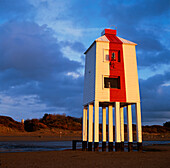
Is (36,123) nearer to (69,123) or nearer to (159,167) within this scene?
(69,123)

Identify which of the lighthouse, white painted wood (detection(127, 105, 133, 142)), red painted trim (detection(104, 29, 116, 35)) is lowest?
white painted wood (detection(127, 105, 133, 142))

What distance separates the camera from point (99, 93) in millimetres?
22156

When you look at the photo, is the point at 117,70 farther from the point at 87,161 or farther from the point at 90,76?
Result: the point at 87,161

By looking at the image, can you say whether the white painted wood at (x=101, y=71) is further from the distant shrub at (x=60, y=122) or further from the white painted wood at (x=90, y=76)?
the distant shrub at (x=60, y=122)

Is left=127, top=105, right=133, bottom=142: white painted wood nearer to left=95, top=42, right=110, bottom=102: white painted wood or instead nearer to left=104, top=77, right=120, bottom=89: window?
left=104, top=77, right=120, bottom=89: window

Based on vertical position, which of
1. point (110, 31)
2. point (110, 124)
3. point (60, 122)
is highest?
point (110, 31)

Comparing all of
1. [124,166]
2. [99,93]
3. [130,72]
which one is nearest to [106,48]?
[130,72]

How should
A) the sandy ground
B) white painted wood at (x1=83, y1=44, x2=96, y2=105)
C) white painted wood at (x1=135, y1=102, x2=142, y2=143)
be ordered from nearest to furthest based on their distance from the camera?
the sandy ground
white painted wood at (x1=135, y1=102, x2=142, y2=143)
white painted wood at (x1=83, y1=44, x2=96, y2=105)

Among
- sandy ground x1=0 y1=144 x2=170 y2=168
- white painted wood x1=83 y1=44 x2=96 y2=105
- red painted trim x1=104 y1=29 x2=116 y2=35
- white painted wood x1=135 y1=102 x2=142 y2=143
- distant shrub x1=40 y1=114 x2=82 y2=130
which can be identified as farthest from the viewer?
distant shrub x1=40 y1=114 x2=82 y2=130

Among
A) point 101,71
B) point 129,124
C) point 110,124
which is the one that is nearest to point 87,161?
point 110,124

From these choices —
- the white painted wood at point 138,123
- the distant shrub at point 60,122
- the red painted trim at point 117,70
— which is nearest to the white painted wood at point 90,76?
the red painted trim at point 117,70

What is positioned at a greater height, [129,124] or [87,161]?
[129,124]

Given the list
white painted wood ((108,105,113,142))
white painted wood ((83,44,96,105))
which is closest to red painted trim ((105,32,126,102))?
white painted wood ((83,44,96,105))

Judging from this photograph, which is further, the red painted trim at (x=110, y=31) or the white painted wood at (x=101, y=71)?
the red painted trim at (x=110, y=31)
